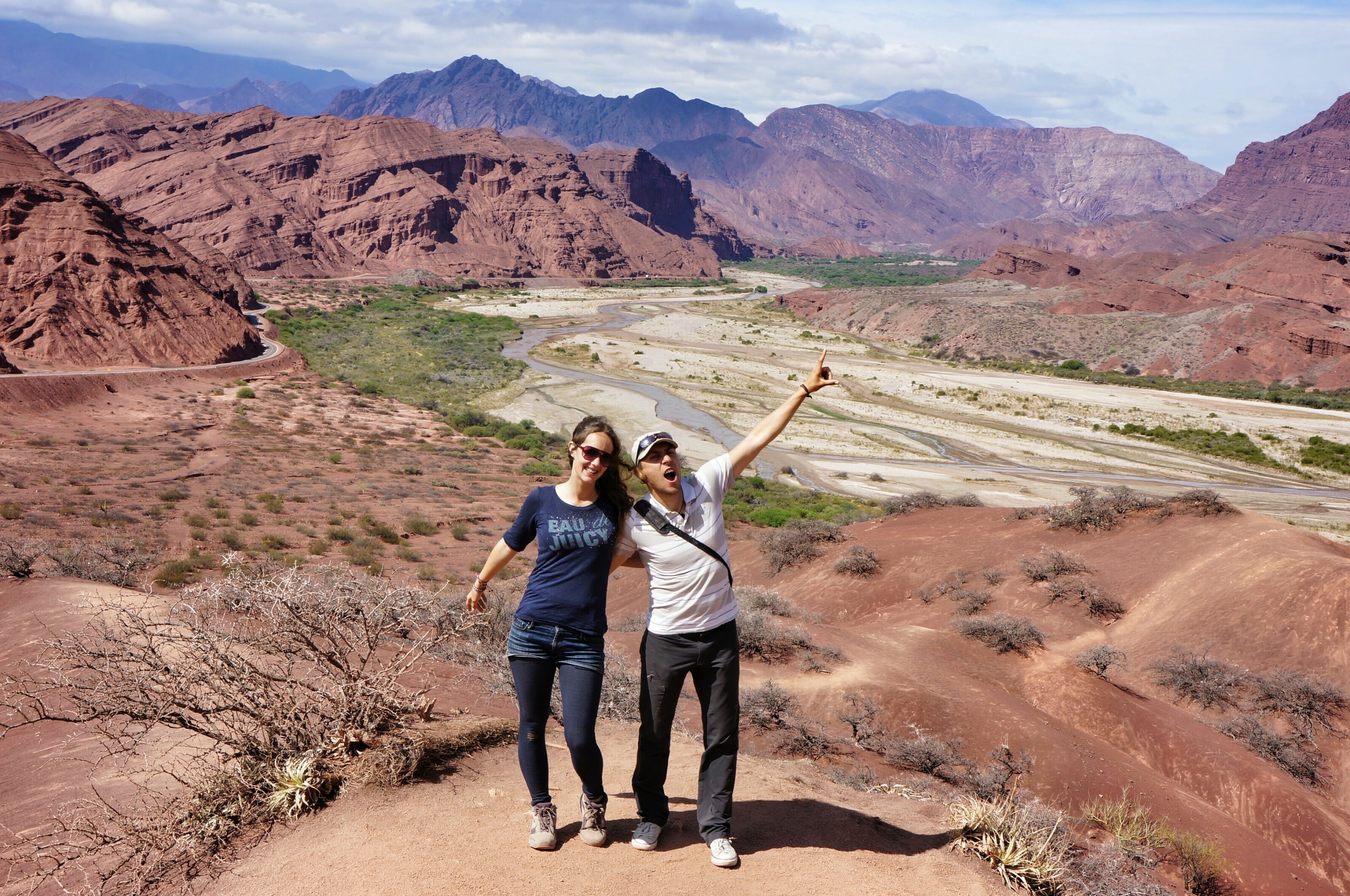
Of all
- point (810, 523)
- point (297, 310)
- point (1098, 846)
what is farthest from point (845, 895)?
point (297, 310)

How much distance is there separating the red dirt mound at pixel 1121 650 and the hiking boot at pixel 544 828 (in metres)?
5.17

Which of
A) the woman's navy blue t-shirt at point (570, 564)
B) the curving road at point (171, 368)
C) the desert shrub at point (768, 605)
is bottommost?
the curving road at point (171, 368)

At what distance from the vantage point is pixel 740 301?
104 metres

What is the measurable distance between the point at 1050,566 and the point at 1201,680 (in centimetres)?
302

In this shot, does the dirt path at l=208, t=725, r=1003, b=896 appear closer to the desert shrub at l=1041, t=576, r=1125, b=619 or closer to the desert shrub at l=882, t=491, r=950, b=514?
the desert shrub at l=1041, t=576, r=1125, b=619

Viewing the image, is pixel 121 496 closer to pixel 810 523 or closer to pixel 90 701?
pixel 810 523

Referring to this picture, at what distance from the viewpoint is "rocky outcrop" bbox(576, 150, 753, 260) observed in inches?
6447

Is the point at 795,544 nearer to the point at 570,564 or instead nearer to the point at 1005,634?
the point at 1005,634

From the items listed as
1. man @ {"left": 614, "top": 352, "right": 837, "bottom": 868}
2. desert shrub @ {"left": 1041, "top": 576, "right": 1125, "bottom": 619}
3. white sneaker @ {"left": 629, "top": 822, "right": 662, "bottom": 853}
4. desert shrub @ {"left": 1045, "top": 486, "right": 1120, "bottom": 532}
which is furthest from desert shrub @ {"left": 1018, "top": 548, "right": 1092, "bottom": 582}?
white sneaker @ {"left": 629, "top": 822, "right": 662, "bottom": 853}

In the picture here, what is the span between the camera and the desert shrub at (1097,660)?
A: 395 inches

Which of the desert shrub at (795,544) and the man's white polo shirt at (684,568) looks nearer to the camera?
the man's white polo shirt at (684,568)

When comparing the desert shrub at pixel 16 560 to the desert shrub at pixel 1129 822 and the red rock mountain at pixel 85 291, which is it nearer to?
the desert shrub at pixel 1129 822

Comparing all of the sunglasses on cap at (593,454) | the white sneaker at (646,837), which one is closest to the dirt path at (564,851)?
the white sneaker at (646,837)

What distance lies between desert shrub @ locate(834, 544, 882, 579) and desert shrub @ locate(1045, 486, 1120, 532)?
3.81m
